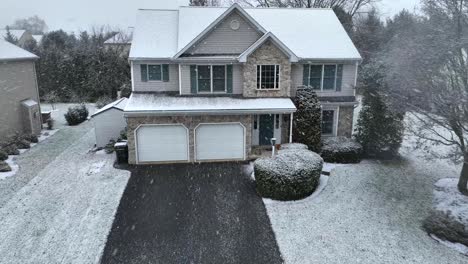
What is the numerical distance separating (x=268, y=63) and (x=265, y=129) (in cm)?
366

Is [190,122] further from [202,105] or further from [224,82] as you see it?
[224,82]

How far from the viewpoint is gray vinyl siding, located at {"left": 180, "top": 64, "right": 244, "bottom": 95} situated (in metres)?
19.0

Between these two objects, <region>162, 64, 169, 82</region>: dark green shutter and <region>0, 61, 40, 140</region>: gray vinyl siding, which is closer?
<region>162, 64, 169, 82</region>: dark green shutter

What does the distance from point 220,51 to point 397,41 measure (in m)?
8.60

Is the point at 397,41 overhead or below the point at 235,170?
overhead

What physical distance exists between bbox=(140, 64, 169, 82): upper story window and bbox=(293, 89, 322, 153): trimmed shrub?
24.4 feet

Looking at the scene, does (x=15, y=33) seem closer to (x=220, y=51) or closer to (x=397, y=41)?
(x=220, y=51)

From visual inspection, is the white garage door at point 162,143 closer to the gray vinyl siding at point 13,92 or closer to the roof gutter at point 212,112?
the roof gutter at point 212,112

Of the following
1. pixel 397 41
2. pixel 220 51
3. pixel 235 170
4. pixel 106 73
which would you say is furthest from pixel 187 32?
pixel 106 73

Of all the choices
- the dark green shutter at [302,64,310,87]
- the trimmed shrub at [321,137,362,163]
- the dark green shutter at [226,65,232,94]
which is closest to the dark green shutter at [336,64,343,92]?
the dark green shutter at [302,64,310,87]

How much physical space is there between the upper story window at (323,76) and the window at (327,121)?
1.39 metres

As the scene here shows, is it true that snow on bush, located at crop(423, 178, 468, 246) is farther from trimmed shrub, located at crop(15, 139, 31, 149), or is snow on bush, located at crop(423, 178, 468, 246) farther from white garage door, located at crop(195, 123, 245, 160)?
trimmed shrub, located at crop(15, 139, 31, 149)

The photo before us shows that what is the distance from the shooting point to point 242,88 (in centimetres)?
1938

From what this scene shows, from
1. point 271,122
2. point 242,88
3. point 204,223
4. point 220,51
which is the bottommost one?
point 204,223
